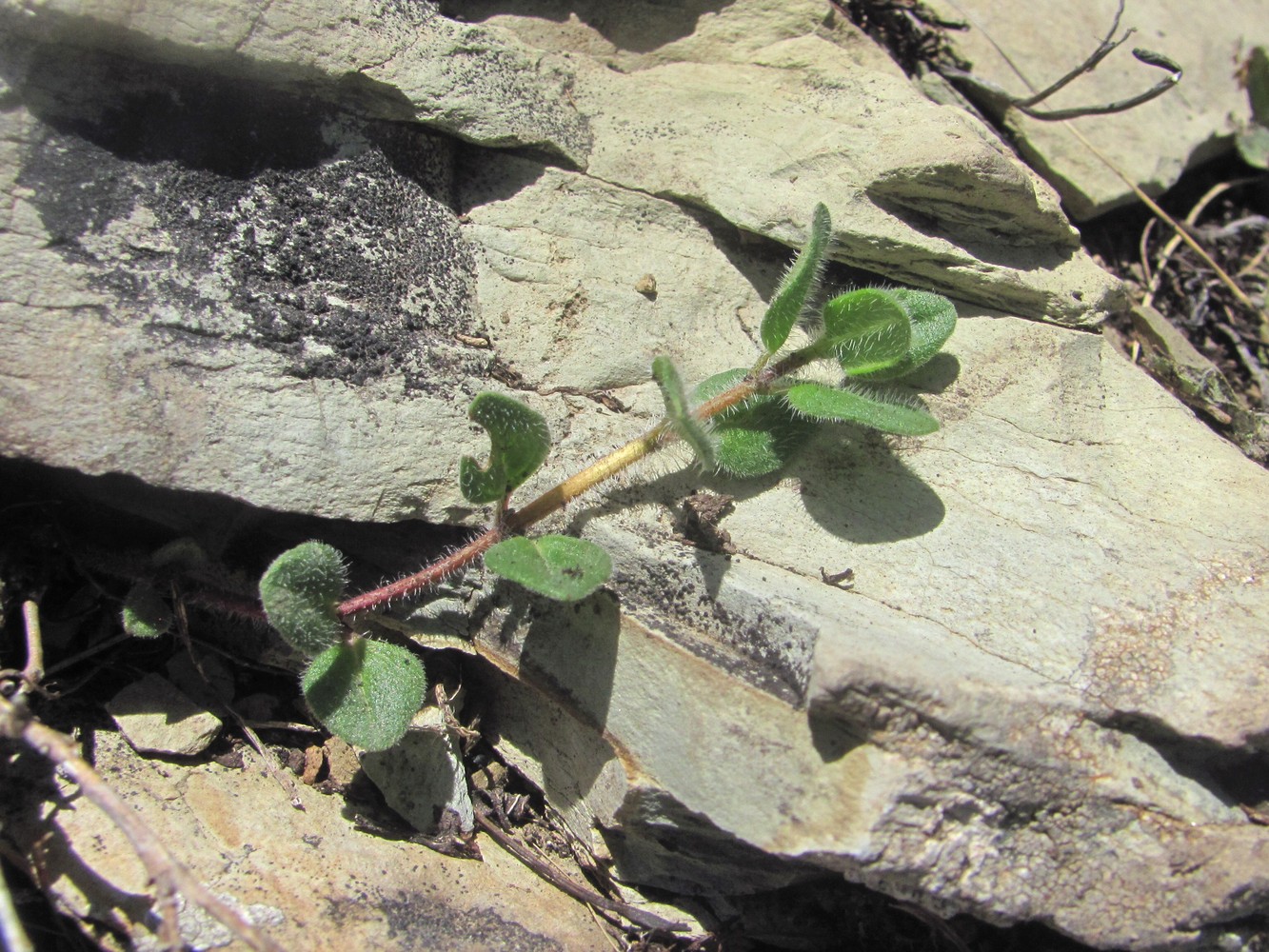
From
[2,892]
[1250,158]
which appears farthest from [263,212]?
[1250,158]

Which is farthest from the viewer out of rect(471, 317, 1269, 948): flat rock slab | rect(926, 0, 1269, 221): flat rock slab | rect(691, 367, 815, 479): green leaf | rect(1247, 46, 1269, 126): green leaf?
rect(1247, 46, 1269, 126): green leaf

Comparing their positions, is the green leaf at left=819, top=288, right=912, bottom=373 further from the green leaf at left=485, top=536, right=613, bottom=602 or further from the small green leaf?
the small green leaf

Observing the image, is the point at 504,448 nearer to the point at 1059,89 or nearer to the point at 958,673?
the point at 958,673

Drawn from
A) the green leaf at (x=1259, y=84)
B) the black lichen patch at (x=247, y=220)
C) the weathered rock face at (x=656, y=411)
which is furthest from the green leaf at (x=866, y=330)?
the green leaf at (x=1259, y=84)

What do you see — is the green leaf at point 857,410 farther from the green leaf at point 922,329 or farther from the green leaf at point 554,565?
the green leaf at point 554,565

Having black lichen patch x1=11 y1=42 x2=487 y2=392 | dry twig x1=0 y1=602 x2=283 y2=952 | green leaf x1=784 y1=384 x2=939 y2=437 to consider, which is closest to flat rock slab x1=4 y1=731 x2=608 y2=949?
dry twig x1=0 y1=602 x2=283 y2=952

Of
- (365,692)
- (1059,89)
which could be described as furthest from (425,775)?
(1059,89)
